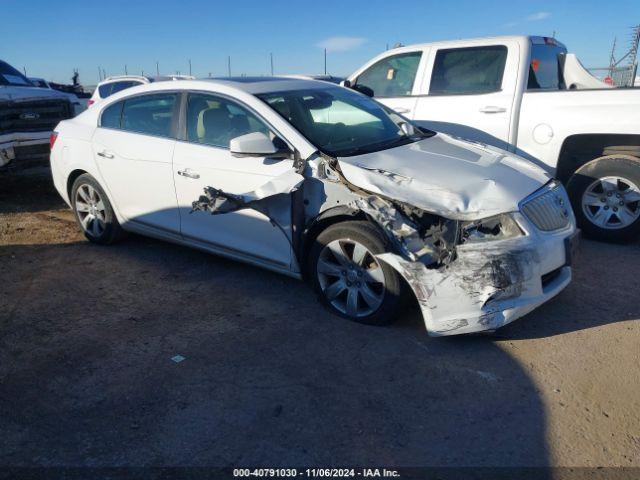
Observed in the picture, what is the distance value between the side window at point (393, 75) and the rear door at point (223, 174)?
9.53ft

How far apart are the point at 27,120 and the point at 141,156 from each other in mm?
3803

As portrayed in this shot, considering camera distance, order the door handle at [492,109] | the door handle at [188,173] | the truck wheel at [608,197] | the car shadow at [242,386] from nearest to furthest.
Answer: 1. the car shadow at [242,386]
2. the door handle at [188,173]
3. the truck wheel at [608,197]
4. the door handle at [492,109]

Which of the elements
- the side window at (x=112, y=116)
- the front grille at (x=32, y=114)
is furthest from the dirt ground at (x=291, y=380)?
the front grille at (x=32, y=114)

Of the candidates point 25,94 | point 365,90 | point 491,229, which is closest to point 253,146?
point 491,229

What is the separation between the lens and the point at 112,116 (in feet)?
17.4

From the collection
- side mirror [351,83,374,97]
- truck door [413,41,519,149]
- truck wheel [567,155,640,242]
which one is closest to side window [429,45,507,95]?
truck door [413,41,519,149]

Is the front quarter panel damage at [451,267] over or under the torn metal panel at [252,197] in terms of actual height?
under

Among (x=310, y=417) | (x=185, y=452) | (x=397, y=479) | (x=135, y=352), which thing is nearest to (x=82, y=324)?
(x=135, y=352)

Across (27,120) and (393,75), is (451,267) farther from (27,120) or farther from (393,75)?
(27,120)

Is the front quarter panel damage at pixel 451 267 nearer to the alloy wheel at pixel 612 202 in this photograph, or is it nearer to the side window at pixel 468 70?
the alloy wheel at pixel 612 202

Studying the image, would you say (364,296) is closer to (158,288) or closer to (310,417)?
(310,417)

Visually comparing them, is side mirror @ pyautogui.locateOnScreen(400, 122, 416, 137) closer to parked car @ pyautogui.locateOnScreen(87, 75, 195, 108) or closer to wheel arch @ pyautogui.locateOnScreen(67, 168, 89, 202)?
wheel arch @ pyautogui.locateOnScreen(67, 168, 89, 202)

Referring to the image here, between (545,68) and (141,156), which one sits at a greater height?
(545,68)

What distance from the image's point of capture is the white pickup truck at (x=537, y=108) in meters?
5.26
